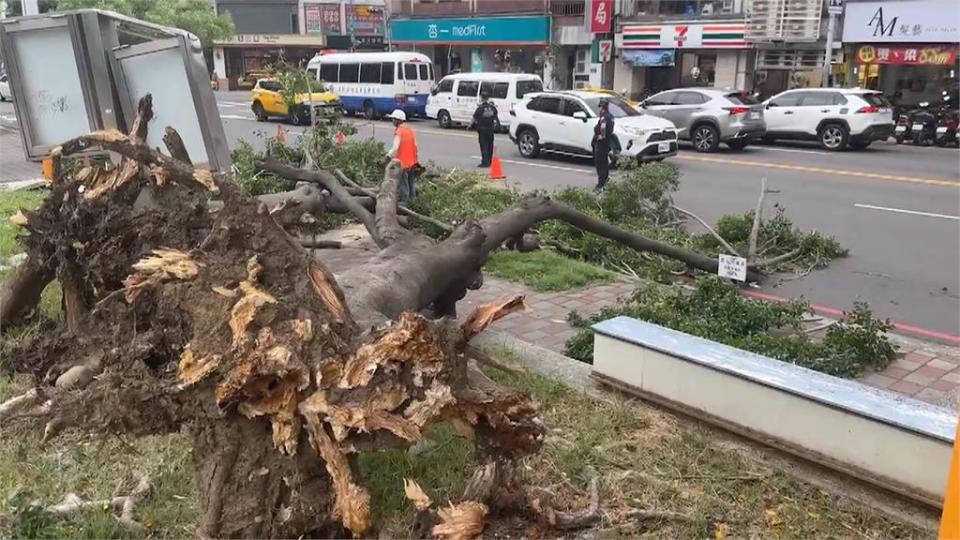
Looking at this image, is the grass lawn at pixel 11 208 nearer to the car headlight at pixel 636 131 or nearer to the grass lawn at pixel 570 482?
the grass lawn at pixel 570 482

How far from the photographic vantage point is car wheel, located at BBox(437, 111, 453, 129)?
25.2 metres

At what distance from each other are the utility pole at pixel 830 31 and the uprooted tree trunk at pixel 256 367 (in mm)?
22011

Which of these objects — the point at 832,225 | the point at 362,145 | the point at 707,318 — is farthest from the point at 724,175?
the point at 707,318

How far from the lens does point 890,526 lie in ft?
11.8

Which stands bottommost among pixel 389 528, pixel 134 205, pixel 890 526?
pixel 890 526

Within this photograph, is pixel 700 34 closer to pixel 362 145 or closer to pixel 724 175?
pixel 724 175

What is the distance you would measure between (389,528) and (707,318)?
3.86 metres

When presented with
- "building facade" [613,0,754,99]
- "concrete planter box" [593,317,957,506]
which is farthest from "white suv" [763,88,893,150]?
"concrete planter box" [593,317,957,506]

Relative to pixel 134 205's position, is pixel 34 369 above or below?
below

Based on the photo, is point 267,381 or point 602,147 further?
point 602,147

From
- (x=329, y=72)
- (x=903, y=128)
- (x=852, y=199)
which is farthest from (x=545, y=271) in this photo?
(x=329, y=72)

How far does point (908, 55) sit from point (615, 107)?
32.6ft

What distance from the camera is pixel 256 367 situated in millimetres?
3012

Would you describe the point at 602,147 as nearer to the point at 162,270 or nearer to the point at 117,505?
the point at 162,270
